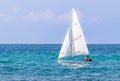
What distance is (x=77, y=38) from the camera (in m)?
53.3

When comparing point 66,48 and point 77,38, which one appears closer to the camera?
point 66,48

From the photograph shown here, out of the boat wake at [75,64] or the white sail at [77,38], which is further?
the boat wake at [75,64]

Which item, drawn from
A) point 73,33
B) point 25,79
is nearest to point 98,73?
point 73,33

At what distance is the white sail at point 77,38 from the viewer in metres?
52.4

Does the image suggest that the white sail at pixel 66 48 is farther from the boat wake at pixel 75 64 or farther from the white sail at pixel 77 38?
the boat wake at pixel 75 64

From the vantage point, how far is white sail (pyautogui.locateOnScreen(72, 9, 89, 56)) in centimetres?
5244

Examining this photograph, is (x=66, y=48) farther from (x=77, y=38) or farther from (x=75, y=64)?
(x=75, y=64)

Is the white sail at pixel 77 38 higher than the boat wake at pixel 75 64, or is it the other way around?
the white sail at pixel 77 38

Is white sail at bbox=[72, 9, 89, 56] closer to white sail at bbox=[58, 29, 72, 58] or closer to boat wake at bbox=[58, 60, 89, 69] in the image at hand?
white sail at bbox=[58, 29, 72, 58]

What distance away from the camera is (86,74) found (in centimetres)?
5072

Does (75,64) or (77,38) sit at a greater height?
(77,38)

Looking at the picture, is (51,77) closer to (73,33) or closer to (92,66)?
(73,33)

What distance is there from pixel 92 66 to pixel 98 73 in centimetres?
795

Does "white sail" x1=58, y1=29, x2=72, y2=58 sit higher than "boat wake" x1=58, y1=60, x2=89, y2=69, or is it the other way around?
"white sail" x1=58, y1=29, x2=72, y2=58
